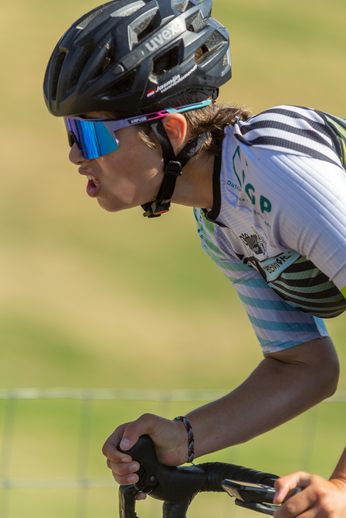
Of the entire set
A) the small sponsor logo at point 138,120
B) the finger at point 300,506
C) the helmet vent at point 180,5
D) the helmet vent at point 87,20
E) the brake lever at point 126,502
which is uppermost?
the helmet vent at point 180,5

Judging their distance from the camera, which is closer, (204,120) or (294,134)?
(294,134)

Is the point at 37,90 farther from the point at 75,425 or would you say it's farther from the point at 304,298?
the point at 304,298

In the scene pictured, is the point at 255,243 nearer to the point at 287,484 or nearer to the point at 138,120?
the point at 138,120

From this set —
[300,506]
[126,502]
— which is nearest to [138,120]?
[126,502]

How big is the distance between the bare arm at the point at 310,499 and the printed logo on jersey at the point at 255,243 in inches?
34.3

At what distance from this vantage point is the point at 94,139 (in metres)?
2.49

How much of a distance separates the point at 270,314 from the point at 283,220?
737 mm

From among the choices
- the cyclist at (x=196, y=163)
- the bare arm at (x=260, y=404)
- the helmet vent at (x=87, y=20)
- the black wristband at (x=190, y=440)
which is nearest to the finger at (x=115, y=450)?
the cyclist at (x=196, y=163)

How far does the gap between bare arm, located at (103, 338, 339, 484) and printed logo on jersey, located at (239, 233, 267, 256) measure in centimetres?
50

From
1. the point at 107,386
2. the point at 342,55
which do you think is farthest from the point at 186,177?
the point at 342,55

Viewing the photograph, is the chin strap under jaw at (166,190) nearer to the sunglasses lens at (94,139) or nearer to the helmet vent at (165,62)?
the sunglasses lens at (94,139)

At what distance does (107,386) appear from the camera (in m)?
7.85

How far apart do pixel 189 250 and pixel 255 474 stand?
9.14 metres

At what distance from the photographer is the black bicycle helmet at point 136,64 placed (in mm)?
2484
